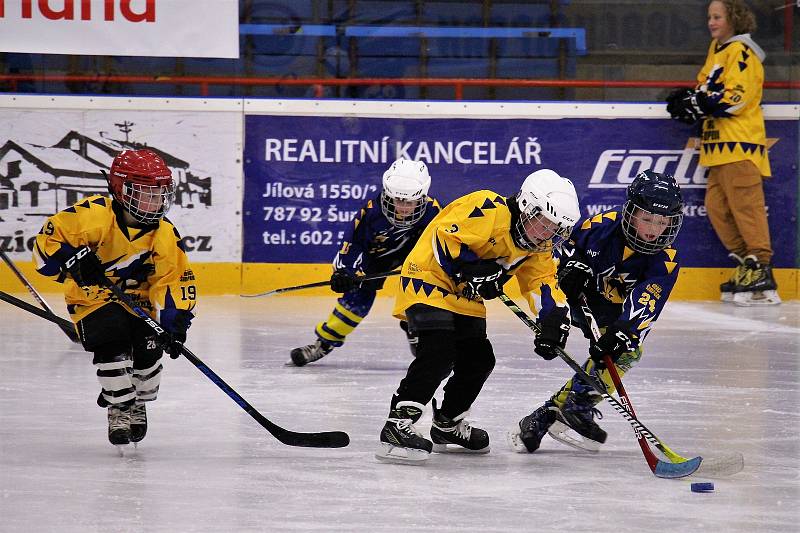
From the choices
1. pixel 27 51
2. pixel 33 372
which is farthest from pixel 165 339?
pixel 27 51

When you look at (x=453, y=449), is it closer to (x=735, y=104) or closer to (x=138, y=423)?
(x=138, y=423)

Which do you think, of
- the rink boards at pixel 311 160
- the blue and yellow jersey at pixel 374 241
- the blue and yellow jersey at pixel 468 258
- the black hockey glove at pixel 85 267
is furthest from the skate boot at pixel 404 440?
the rink boards at pixel 311 160

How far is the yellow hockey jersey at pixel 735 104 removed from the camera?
720 centimetres

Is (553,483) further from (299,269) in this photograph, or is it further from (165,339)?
(299,269)

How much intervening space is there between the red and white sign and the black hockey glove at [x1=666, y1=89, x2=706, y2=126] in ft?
8.67

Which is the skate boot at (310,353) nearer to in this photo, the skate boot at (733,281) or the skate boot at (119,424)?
the skate boot at (119,424)

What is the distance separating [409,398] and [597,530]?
0.83 meters

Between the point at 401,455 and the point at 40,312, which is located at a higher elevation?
the point at 40,312

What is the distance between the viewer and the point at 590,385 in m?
3.44

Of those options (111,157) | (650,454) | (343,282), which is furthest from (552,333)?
(111,157)

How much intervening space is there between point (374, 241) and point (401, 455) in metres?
1.95

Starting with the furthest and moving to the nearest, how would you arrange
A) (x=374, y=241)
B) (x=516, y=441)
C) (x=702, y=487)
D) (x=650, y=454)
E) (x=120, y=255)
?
(x=374, y=241)
(x=516, y=441)
(x=120, y=255)
(x=650, y=454)
(x=702, y=487)

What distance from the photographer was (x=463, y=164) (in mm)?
7414

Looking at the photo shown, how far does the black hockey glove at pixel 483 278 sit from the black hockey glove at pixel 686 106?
4.22 meters
